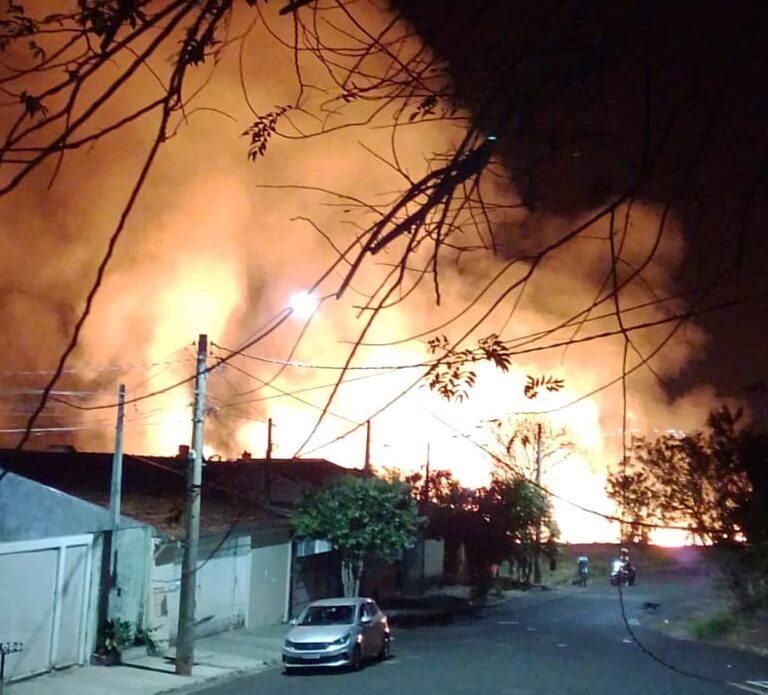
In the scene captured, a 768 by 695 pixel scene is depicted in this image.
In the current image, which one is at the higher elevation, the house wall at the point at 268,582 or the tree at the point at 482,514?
the tree at the point at 482,514

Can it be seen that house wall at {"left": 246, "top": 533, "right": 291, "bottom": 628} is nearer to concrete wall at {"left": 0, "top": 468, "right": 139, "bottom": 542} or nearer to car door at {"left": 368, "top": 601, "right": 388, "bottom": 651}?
car door at {"left": 368, "top": 601, "right": 388, "bottom": 651}

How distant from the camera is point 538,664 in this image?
71.0 ft

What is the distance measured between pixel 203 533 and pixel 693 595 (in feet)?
80.2

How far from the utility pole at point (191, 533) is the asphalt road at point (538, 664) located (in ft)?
3.48

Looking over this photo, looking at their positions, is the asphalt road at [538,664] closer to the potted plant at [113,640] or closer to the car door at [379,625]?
the car door at [379,625]

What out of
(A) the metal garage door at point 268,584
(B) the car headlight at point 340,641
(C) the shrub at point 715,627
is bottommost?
(B) the car headlight at point 340,641

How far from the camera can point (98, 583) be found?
21.5 meters

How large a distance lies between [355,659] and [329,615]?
154 cm

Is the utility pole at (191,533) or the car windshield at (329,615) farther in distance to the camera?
the car windshield at (329,615)

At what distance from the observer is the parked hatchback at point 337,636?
68.8ft

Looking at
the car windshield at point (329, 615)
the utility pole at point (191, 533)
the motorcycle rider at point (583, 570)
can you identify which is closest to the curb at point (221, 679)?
the utility pole at point (191, 533)

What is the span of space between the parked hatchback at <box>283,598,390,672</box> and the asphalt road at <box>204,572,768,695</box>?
30cm

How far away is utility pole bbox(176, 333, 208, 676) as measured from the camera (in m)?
19.5

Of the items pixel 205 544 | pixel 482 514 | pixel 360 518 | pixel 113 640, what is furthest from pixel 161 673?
pixel 482 514
